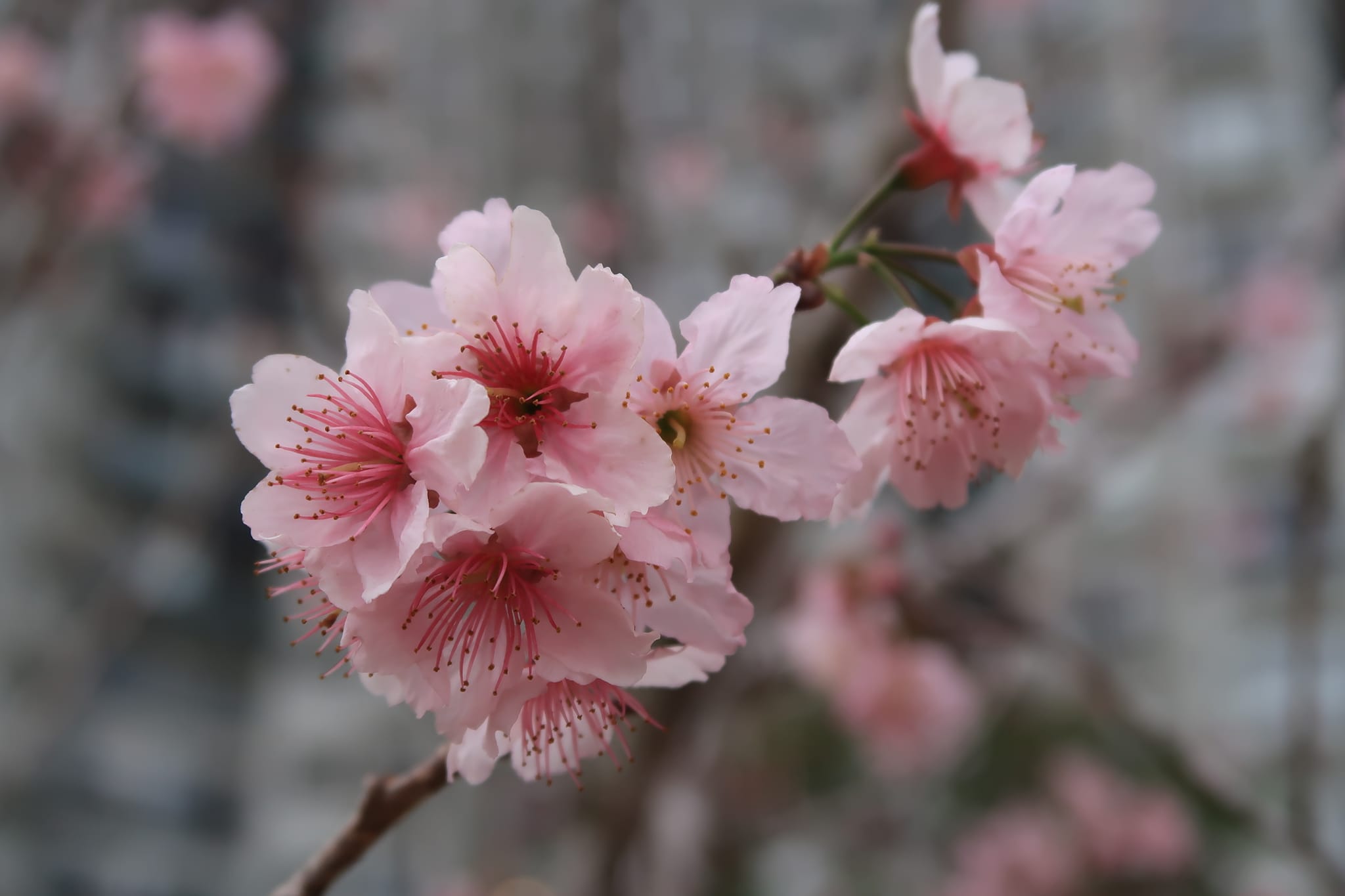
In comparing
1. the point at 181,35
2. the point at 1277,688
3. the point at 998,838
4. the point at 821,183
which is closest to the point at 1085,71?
the point at 821,183

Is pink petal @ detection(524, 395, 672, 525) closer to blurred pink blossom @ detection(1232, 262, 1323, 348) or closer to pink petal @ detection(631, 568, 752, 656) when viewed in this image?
pink petal @ detection(631, 568, 752, 656)

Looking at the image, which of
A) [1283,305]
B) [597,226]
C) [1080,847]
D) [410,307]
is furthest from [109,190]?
[1283,305]

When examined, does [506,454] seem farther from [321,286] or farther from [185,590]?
[185,590]

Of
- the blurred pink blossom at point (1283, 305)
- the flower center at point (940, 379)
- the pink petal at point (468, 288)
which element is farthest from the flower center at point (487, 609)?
the blurred pink blossom at point (1283, 305)

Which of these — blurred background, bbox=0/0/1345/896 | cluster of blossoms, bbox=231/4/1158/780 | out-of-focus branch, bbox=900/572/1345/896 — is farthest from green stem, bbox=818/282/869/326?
out-of-focus branch, bbox=900/572/1345/896

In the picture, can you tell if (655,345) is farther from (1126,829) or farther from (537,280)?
(1126,829)
